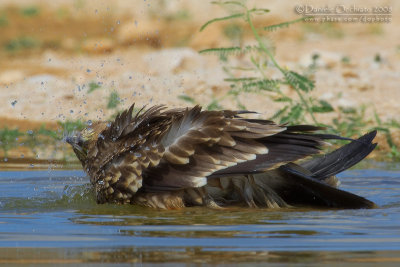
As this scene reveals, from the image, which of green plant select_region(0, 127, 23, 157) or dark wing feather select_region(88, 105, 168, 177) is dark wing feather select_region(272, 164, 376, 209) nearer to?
dark wing feather select_region(88, 105, 168, 177)

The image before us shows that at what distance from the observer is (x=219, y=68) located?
13781 mm

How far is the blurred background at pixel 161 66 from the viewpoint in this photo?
34.2 feet

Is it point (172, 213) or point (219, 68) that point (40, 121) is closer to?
point (219, 68)

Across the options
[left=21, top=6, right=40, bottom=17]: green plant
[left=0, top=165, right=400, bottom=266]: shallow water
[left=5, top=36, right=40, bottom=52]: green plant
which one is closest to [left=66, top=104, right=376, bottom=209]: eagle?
[left=0, top=165, right=400, bottom=266]: shallow water

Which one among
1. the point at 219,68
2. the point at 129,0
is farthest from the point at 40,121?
the point at 129,0

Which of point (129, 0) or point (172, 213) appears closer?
point (172, 213)

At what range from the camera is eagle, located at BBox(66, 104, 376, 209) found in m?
5.92

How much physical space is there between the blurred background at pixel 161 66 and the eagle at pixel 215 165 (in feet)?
3.67

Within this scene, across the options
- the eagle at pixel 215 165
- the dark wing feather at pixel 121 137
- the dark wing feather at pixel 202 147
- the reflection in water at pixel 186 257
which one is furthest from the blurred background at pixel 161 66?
the reflection in water at pixel 186 257

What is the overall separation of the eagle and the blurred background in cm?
112

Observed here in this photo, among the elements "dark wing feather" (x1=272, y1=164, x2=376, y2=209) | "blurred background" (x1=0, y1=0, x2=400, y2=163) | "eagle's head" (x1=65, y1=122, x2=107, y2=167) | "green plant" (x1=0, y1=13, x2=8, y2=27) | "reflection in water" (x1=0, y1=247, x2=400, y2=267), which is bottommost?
"reflection in water" (x1=0, y1=247, x2=400, y2=267)

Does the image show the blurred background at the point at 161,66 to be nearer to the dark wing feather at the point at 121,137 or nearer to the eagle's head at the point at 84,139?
the eagle's head at the point at 84,139

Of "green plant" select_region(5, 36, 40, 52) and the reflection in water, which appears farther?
"green plant" select_region(5, 36, 40, 52)

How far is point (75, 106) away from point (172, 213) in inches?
252
